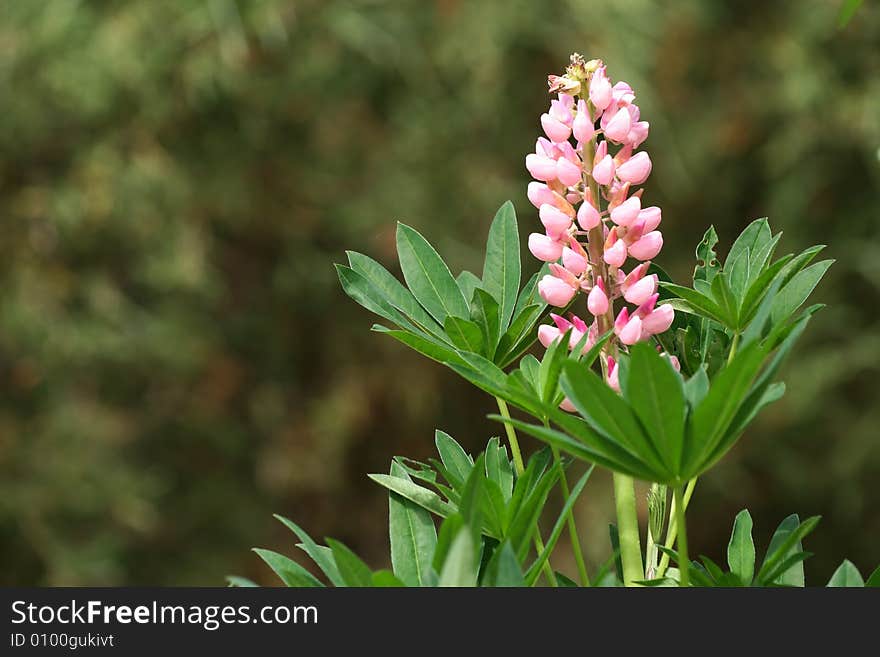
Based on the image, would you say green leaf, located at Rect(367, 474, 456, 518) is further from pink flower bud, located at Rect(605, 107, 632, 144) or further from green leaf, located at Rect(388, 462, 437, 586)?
pink flower bud, located at Rect(605, 107, 632, 144)

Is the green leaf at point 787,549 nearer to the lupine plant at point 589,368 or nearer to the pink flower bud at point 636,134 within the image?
the lupine plant at point 589,368

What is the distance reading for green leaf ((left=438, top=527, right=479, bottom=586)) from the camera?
22 cm

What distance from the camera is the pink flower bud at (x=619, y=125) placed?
309mm

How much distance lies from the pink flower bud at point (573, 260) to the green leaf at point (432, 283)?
0.06m

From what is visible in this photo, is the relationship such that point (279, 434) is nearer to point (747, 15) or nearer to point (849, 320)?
point (849, 320)

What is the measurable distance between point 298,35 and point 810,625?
1947mm

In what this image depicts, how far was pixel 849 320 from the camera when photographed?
2045 mm

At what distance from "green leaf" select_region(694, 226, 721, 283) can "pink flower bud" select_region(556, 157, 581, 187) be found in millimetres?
62

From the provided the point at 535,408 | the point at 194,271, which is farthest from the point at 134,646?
the point at 194,271

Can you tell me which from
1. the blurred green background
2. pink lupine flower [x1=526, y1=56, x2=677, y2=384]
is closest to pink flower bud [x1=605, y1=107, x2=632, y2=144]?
pink lupine flower [x1=526, y1=56, x2=677, y2=384]

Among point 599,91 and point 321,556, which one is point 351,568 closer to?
point 321,556

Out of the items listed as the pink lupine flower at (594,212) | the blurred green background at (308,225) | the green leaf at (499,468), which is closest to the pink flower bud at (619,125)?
the pink lupine flower at (594,212)

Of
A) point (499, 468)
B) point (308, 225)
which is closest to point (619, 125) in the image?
point (499, 468)

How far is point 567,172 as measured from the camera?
31cm
